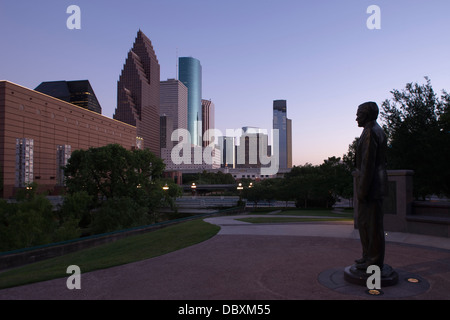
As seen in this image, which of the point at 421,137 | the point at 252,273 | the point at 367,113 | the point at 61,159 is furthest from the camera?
the point at 61,159

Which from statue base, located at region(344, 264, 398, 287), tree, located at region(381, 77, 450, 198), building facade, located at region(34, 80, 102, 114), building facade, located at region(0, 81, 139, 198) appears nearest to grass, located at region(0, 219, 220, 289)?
statue base, located at region(344, 264, 398, 287)

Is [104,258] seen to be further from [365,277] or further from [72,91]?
[72,91]

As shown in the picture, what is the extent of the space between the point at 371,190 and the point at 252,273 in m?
3.37

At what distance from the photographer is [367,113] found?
21.9 ft

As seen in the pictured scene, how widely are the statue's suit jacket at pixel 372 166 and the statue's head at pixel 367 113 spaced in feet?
0.38

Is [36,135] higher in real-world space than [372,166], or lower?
higher

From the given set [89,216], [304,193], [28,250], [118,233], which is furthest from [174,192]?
[28,250]

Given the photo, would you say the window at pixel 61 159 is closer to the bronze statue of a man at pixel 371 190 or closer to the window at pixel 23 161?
the window at pixel 23 161

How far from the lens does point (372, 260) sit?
623 centimetres

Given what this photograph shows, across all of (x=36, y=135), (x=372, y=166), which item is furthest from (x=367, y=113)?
(x=36, y=135)

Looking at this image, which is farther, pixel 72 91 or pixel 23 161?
pixel 72 91
